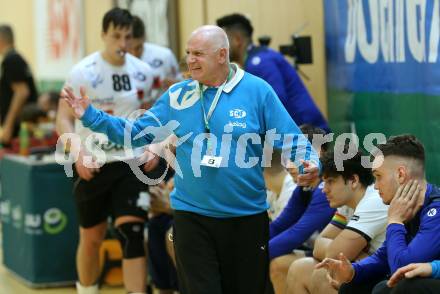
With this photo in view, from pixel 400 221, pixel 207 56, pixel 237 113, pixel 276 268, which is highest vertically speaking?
pixel 207 56

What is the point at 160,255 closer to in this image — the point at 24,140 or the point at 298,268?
the point at 298,268

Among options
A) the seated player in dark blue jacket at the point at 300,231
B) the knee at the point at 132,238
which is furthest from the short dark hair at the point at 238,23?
the knee at the point at 132,238

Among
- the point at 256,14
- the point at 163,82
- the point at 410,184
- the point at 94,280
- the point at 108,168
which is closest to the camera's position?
the point at 410,184

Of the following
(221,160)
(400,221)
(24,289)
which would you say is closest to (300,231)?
(221,160)

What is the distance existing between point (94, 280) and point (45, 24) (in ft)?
31.0

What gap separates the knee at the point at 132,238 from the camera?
20.9 feet

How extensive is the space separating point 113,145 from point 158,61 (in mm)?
1548

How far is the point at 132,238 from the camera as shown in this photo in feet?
20.9

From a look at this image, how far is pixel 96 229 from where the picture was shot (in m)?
6.63

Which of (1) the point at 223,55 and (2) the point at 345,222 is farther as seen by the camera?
(2) the point at 345,222

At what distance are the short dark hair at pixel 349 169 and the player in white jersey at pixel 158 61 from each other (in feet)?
7.93

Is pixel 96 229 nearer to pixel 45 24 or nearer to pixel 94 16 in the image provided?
pixel 94 16

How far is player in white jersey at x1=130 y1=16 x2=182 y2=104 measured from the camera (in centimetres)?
733

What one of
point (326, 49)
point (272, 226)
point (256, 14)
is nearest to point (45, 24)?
point (256, 14)
